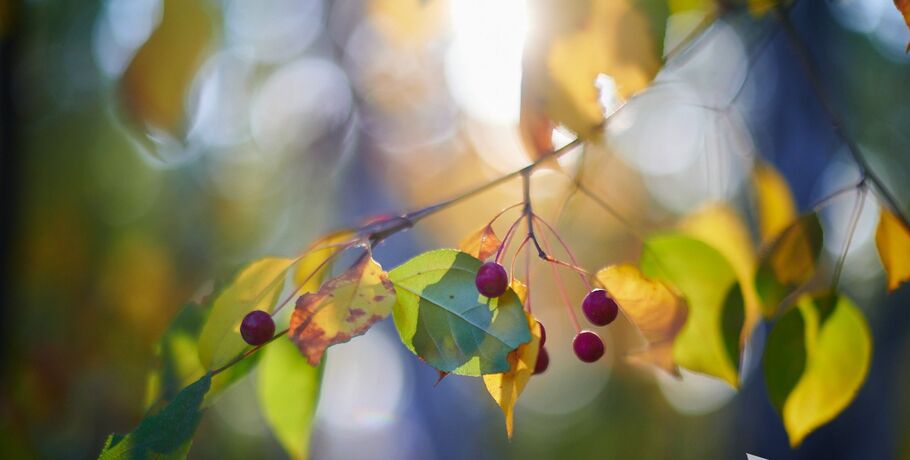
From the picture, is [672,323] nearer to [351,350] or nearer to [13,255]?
[13,255]

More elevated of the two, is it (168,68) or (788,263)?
(168,68)

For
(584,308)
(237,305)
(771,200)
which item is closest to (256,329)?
(237,305)

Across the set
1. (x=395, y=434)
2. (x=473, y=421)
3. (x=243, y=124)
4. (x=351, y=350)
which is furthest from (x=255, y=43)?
(x=395, y=434)

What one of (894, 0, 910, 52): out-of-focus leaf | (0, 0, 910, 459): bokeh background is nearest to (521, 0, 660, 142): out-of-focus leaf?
(894, 0, 910, 52): out-of-focus leaf

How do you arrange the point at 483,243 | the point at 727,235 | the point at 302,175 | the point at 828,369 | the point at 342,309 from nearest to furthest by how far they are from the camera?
the point at 342,309 < the point at 483,243 < the point at 828,369 < the point at 727,235 < the point at 302,175

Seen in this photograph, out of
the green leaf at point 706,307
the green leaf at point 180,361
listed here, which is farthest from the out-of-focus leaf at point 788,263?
the green leaf at point 180,361

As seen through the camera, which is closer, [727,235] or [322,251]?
[322,251]

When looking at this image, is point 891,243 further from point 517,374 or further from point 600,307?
point 517,374

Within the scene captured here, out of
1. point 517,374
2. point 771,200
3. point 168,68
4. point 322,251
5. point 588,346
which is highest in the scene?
point 168,68
